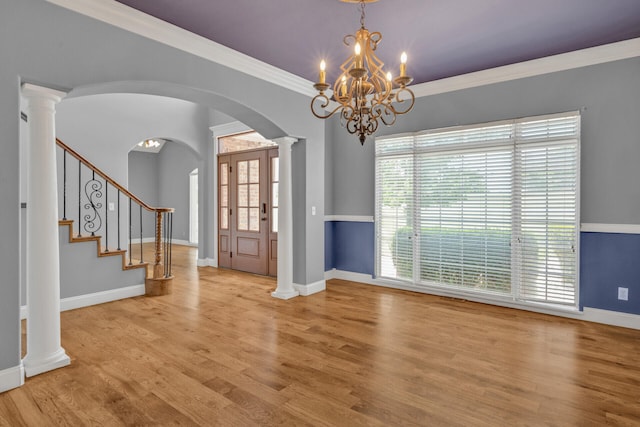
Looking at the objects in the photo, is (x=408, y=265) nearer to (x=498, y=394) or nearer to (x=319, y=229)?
(x=319, y=229)

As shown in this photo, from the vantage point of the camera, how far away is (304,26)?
126 inches

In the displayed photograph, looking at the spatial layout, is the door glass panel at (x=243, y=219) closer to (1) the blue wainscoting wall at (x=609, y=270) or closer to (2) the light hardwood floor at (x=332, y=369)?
(2) the light hardwood floor at (x=332, y=369)

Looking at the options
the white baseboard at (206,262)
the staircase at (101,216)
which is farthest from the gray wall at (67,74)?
the white baseboard at (206,262)

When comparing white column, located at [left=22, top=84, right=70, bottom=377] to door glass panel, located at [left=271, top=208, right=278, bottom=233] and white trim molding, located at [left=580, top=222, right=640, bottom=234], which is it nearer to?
door glass panel, located at [left=271, top=208, right=278, bottom=233]

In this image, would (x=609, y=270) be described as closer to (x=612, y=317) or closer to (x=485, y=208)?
(x=612, y=317)

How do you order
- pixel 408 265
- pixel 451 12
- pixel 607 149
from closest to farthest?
pixel 451 12 → pixel 607 149 → pixel 408 265

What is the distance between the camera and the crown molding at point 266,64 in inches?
113

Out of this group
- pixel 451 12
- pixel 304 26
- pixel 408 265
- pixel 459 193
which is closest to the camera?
pixel 451 12

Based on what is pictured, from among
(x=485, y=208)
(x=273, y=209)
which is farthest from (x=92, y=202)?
(x=485, y=208)

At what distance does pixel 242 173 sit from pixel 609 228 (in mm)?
5148

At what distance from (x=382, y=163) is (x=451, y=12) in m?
2.44

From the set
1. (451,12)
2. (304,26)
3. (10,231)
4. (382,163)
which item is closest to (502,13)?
(451,12)

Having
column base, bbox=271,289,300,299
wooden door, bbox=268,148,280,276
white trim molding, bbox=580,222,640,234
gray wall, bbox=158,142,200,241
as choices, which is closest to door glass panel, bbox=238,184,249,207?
wooden door, bbox=268,148,280,276

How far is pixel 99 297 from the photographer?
4449 mm
